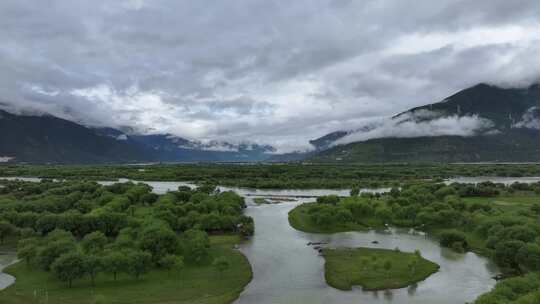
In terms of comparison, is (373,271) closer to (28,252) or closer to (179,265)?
(179,265)

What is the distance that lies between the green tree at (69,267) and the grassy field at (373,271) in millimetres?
37931

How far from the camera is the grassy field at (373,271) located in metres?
59.5

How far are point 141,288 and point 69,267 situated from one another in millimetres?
11237

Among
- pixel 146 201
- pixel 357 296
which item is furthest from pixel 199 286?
pixel 146 201

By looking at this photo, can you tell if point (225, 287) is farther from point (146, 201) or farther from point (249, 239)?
point (146, 201)

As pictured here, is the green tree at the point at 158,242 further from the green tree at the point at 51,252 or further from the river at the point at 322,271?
the river at the point at 322,271

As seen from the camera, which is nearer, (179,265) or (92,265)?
(92,265)

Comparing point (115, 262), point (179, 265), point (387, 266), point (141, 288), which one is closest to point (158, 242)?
point (179, 265)

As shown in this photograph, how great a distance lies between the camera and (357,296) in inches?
2183

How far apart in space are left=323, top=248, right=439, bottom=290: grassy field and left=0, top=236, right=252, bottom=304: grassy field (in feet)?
48.9

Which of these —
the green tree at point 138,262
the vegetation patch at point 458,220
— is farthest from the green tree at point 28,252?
the vegetation patch at point 458,220

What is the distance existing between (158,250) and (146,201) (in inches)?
2634

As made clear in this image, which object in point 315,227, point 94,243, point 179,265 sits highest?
point 94,243

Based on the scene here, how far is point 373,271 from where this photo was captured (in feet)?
210
